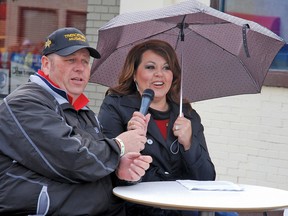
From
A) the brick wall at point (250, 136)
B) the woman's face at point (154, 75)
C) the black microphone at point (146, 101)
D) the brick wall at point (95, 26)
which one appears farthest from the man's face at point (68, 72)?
the brick wall at point (95, 26)

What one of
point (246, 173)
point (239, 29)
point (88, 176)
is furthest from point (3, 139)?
point (246, 173)

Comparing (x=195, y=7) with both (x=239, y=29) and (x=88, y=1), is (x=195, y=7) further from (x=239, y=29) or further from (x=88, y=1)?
(x=88, y=1)

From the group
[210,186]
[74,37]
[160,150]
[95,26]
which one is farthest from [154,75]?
[95,26]

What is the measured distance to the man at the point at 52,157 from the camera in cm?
367

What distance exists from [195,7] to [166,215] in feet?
4.07

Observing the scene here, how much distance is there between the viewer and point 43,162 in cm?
367

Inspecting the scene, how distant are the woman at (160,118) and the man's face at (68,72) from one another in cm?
47

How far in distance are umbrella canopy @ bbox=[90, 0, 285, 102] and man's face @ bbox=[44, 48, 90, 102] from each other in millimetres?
434

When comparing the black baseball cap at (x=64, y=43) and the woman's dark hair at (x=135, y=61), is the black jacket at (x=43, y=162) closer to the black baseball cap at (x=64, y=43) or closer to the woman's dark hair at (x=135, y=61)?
the black baseball cap at (x=64, y=43)

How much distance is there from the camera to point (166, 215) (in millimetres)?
4402

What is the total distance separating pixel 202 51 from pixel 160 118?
61 cm

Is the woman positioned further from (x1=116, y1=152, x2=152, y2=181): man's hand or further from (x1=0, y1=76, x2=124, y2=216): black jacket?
(x1=0, y1=76, x2=124, y2=216): black jacket

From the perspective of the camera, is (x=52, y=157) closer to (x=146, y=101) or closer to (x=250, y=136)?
(x=146, y=101)

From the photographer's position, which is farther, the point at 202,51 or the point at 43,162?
the point at 202,51
